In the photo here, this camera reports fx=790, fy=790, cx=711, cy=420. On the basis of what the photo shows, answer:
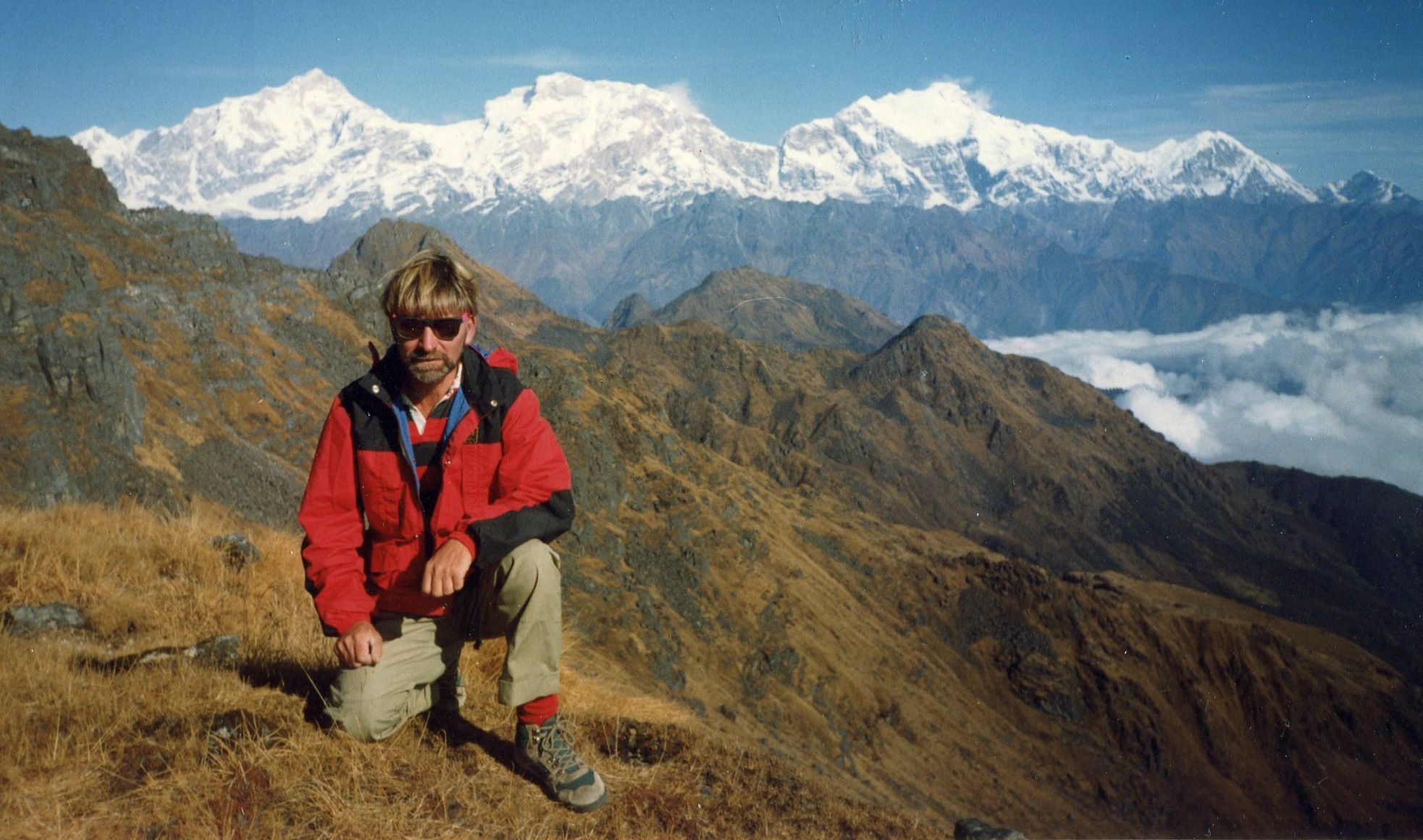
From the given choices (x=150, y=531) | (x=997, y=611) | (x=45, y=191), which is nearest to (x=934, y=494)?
(x=997, y=611)

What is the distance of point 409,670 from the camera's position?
4.95m

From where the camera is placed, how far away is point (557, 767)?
15.3 feet

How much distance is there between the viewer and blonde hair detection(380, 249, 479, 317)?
15.3ft

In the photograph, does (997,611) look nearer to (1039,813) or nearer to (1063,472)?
(1039,813)

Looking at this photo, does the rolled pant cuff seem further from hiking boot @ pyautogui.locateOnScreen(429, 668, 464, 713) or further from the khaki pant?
hiking boot @ pyautogui.locateOnScreen(429, 668, 464, 713)

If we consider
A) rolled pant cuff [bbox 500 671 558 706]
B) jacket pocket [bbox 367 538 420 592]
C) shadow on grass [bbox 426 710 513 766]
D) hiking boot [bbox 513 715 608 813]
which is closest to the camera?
hiking boot [bbox 513 715 608 813]

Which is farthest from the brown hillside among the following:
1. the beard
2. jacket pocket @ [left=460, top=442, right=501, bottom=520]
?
the beard

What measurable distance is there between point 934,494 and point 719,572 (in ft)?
422

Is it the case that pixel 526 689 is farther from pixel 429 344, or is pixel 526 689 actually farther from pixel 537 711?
pixel 429 344

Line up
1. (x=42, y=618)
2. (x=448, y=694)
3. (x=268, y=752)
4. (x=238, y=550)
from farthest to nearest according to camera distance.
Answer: (x=238, y=550) → (x=42, y=618) → (x=448, y=694) → (x=268, y=752)

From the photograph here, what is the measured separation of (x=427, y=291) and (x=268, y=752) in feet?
9.02

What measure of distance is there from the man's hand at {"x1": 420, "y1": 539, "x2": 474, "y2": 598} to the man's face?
1.03 m

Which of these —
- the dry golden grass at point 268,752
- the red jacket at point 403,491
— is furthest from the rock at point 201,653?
the red jacket at point 403,491

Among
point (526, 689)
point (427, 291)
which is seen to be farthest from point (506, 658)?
point (427, 291)
